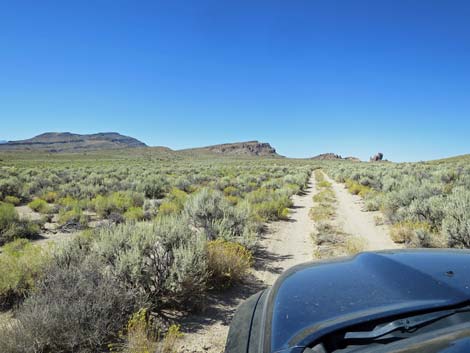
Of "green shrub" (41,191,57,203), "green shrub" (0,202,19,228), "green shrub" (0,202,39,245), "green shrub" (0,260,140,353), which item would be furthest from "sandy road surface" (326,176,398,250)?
"green shrub" (41,191,57,203)

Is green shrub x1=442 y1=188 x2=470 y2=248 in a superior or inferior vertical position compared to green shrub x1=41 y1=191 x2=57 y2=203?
superior

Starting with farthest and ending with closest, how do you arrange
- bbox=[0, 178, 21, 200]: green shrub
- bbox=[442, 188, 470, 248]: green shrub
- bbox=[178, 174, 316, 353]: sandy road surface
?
bbox=[0, 178, 21, 200]: green shrub → bbox=[442, 188, 470, 248]: green shrub → bbox=[178, 174, 316, 353]: sandy road surface

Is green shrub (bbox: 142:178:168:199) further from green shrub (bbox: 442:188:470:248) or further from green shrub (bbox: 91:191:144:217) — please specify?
green shrub (bbox: 442:188:470:248)

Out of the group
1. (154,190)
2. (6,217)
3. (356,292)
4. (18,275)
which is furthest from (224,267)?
(154,190)

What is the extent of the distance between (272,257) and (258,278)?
1329 mm

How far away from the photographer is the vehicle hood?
4.70 ft

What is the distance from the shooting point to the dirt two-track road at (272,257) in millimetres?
3635

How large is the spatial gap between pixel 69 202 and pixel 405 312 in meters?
13.5

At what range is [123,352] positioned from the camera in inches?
115

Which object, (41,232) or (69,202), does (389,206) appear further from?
(69,202)

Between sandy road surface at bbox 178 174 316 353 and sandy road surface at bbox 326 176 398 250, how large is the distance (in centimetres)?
127

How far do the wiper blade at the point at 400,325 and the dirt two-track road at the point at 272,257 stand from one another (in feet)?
8.23

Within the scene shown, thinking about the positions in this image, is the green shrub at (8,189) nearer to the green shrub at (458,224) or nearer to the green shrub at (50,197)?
the green shrub at (50,197)

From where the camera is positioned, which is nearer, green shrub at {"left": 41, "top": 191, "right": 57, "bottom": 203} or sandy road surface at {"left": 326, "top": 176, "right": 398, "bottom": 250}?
sandy road surface at {"left": 326, "top": 176, "right": 398, "bottom": 250}
